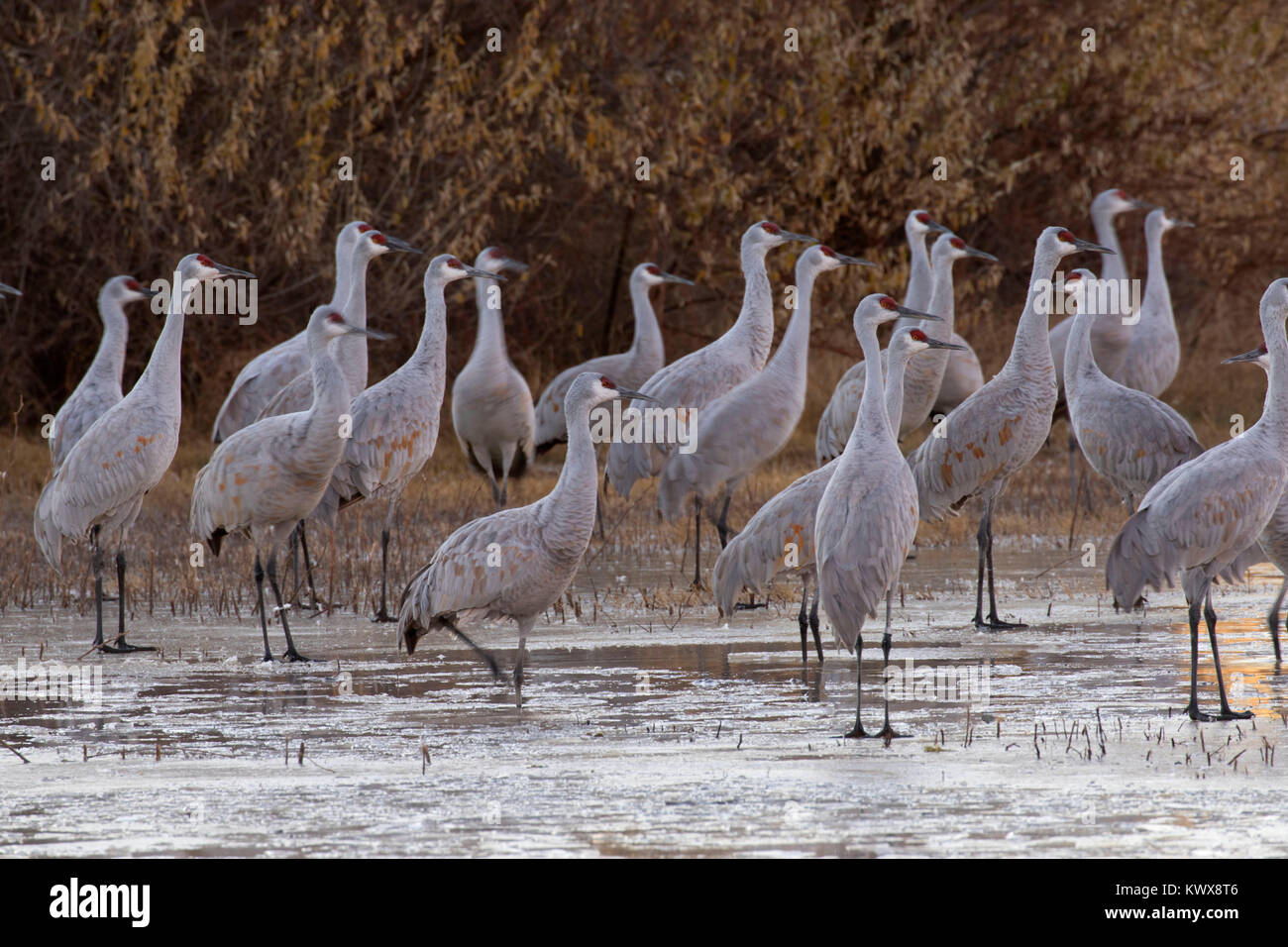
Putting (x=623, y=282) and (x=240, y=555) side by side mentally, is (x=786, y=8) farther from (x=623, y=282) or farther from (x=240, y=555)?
(x=240, y=555)

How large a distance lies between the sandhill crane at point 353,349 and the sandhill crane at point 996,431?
9.47 ft

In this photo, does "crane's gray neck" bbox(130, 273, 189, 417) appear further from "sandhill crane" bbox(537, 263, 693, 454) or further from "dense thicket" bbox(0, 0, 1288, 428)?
"dense thicket" bbox(0, 0, 1288, 428)

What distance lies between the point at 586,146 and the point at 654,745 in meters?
9.77

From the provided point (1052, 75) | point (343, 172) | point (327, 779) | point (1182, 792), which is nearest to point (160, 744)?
point (327, 779)

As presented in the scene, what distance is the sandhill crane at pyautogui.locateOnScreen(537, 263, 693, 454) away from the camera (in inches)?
503

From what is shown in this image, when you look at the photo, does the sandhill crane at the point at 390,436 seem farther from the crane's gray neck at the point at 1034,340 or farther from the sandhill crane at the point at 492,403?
the crane's gray neck at the point at 1034,340

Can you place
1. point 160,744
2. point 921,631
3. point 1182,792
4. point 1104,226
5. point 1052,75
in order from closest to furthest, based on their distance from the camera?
point 1182,792, point 160,744, point 921,631, point 1104,226, point 1052,75

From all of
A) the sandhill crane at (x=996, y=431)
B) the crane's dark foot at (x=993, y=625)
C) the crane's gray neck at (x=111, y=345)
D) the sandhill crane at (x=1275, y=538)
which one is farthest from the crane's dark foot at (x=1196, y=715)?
the crane's gray neck at (x=111, y=345)

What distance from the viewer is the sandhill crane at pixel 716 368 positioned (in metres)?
10.8

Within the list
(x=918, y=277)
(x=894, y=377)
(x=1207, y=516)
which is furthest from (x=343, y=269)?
(x=1207, y=516)

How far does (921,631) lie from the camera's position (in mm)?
8492

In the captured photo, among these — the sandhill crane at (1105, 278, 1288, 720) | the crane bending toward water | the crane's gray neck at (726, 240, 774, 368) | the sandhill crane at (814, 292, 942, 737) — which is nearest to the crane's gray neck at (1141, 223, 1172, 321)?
the crane's gray neck at (726, 240, 774, 368)

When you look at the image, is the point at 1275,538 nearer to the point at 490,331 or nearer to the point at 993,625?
the point at 993,625

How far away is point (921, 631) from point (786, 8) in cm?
902
